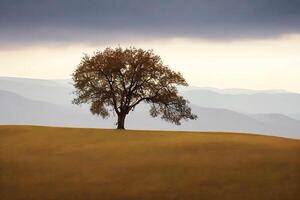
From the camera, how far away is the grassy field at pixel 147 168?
29672mm

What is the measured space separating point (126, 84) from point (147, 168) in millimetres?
27798

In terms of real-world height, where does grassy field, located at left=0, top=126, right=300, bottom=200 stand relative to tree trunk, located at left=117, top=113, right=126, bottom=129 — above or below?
below

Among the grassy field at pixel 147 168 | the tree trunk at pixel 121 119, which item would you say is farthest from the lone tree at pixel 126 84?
the grassy field at pixel 147 168

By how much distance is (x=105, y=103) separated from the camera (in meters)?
63.1

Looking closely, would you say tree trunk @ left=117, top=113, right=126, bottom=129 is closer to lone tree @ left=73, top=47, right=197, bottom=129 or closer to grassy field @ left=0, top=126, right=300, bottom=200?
lone tree @ left=73, top=47, right=197, bottom=129

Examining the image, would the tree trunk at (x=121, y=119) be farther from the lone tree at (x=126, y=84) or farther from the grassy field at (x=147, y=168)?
the grassy field at (x=147, y=168)

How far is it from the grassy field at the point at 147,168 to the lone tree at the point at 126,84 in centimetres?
999

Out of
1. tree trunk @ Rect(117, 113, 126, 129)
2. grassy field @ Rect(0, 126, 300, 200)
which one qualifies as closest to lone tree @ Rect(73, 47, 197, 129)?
tree trunk @ Rect(117, 113, 126, 129)

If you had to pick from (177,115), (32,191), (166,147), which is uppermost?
(177,115)

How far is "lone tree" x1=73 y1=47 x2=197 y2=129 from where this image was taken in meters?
62.2

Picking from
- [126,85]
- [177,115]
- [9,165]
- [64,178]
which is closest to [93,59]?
[126,85]

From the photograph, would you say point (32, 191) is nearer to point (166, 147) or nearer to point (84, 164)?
point (84, 164)

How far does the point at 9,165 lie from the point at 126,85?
84.7 feet

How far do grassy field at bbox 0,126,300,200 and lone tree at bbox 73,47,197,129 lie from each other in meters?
9.99
